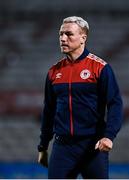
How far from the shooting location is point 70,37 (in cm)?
420

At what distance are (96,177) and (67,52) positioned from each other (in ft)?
2.44

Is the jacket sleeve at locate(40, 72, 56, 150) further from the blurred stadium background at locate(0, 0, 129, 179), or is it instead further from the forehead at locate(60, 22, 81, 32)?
the blurred stadium background at locate(0, 0, 129, 179)

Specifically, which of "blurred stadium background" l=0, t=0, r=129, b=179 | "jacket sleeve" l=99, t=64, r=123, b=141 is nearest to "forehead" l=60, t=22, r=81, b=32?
"jacket sleeve" l=99, t=64, r=123, b=141

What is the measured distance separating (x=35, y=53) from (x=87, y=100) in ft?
26.5

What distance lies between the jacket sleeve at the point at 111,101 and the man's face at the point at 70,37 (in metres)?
0.23

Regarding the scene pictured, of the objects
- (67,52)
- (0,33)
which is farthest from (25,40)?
(67,52)

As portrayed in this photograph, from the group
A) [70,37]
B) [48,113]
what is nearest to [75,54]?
[70,37]

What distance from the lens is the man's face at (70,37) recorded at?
419 cm

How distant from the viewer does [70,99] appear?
4168 mm

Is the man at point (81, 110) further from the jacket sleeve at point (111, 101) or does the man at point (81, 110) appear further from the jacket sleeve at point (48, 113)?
the jacket sleeve at point (48, 113)

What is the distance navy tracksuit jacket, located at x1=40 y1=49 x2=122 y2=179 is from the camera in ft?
13.5

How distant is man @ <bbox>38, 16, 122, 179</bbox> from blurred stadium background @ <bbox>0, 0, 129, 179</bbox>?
578cm

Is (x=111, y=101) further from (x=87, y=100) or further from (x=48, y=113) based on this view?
(x=48, y=113)

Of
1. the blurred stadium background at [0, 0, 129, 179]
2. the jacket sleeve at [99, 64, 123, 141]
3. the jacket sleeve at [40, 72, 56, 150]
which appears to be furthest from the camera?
the blurred stadium background at [0, 0, 129, 179]
